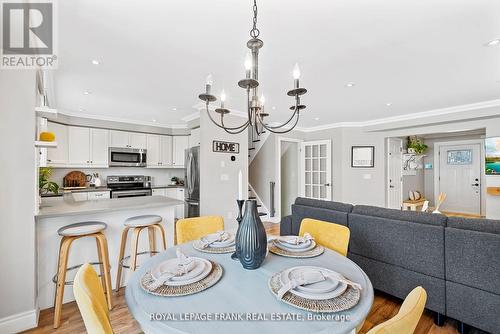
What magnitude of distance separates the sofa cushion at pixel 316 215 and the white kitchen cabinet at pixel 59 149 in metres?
4.29

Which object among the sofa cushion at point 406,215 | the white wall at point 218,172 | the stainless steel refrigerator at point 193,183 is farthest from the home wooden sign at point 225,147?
the sofa cushion at point 406,215

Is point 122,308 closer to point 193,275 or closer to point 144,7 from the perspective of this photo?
point 193,275

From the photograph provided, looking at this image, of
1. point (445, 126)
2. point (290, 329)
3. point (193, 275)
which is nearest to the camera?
point (290, 329)

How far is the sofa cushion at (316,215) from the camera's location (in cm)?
250

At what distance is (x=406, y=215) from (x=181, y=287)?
1998 millimetres

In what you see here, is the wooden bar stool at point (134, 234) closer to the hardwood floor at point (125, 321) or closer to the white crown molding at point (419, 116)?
the hardwood floor at point (125, 321)

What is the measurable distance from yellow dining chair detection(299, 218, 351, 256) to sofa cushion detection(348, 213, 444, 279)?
0.64m

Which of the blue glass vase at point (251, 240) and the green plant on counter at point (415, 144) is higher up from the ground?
the green plant on counter at point (415, 144)

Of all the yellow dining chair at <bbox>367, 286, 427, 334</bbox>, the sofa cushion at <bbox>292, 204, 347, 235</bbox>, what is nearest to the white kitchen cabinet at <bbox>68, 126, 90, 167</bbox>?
the sofa cushion at <bbox>292, 204, 347, 235</bbox>

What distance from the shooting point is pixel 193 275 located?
1.06 meters

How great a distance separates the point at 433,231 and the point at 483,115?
351 cm

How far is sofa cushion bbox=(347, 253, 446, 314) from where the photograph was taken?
6.05 feet

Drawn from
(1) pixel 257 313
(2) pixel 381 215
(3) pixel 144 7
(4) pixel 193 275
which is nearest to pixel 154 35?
(3) pixel 144 7

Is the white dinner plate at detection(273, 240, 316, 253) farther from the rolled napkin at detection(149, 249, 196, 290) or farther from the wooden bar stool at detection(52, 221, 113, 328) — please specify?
the wooden bar stool at detection(52, 221, 113, 328)
